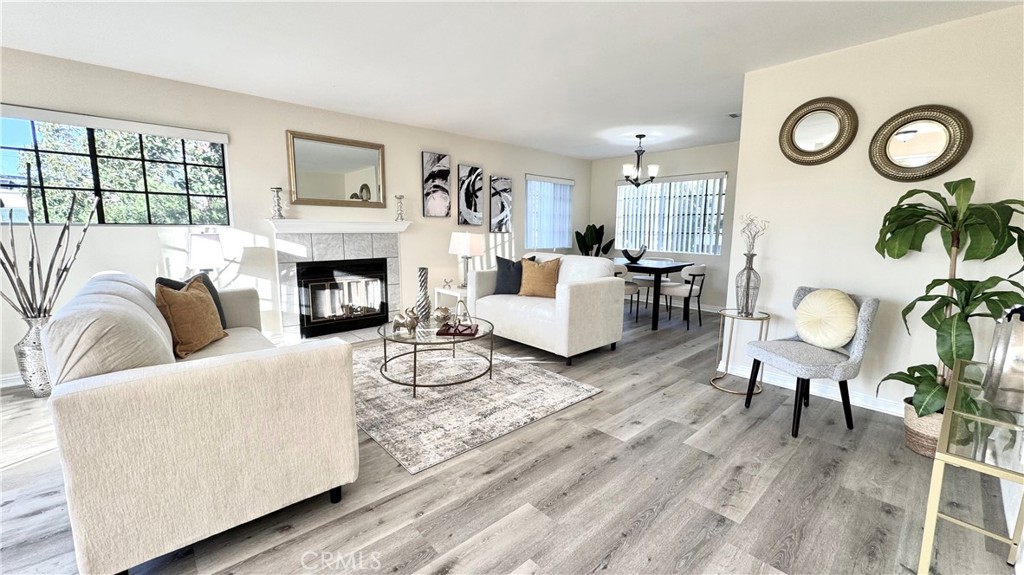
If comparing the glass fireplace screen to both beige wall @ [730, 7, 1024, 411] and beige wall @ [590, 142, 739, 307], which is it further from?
beige wall @ [590, 142, 739, 307]

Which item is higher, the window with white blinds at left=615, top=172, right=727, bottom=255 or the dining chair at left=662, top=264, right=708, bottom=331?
the window with white blinds at left=615, top=172, right=727, bottom=255

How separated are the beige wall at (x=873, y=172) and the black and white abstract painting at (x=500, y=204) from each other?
11.3ft

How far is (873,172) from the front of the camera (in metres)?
→ 2.68

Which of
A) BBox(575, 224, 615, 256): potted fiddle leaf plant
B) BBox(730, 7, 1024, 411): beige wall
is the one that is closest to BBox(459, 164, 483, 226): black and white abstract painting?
BBox(575, 224, 615, 256): potted fiddle leaf plant

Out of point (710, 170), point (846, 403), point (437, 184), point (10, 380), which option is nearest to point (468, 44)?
point (437, 184)

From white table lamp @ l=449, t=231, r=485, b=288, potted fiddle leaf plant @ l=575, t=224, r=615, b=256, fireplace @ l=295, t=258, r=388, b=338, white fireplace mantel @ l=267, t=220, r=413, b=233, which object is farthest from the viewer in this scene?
potted fiddle leaf plant @ l=575, t=224, r=615, b=256

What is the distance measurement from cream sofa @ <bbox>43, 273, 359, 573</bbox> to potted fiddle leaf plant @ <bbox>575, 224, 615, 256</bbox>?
576cm

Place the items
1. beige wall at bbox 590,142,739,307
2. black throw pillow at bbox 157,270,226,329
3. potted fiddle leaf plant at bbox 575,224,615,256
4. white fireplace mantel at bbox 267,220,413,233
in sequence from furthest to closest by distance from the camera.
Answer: potted fiddle leaf plant at bbox 575,224,615,256, beige wall at bbox 590,142,739,307, white fireplace mantel at bbox 267,220,413,233, black throw pillow at bbox 157,270,226,329

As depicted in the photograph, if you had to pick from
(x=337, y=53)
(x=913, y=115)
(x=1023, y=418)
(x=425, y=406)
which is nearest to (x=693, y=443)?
(x=1023, y=418)

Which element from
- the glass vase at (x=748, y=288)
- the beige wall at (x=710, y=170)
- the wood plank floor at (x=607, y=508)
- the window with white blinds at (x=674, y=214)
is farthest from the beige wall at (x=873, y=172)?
the window with white blinds at (x=674, y=214)

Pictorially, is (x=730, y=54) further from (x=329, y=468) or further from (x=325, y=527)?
(x=325, y=527)

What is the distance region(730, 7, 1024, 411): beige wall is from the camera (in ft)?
7.52

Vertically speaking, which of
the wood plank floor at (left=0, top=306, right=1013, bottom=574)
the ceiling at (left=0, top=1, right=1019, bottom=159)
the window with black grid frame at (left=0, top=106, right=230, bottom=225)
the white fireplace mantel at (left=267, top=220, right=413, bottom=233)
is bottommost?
the wood plank floor at (left=0, top=306, right=1013, bottom=574)

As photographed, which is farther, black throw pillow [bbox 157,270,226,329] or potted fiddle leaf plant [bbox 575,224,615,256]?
potted fiddle leaf plant [bbox 575,224,615,256]
